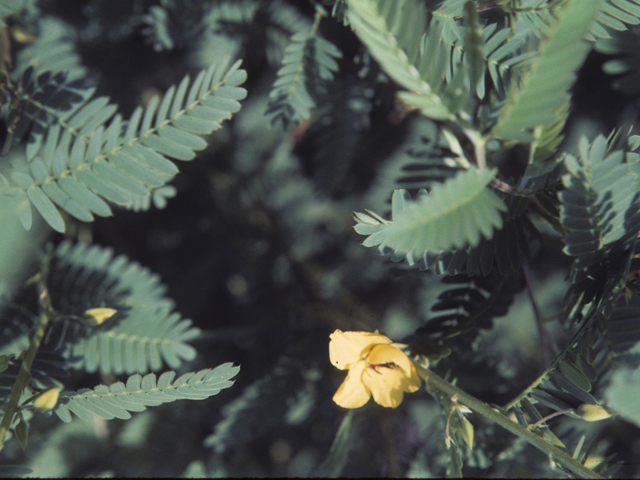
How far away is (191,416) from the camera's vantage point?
1.48 meters

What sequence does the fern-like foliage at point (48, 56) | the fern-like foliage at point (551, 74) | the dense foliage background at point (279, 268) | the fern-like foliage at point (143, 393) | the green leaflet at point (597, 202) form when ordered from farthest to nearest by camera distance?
1. the dense foliage background at point (279, 268)
2. the fern-like foliage at point (48, 56)
3. the fern-like foliage at point (143, 393)
4. the green leaflet at point (597, 202)
5. the fern-like foliage at point (551, 74)

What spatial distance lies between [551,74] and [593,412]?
23.9 inches

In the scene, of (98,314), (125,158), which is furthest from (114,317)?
(125,158)

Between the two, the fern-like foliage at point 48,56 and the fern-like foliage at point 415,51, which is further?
the fern-like foliage at point 48,56

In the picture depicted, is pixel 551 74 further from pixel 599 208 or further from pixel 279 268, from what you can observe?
pixel 279 268

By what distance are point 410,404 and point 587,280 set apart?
0.90m

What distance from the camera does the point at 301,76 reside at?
1.09 m

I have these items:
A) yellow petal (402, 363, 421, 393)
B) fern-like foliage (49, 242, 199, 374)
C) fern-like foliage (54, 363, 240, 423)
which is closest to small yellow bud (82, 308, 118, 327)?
fern-like foliage (49, 242, 199, 374)

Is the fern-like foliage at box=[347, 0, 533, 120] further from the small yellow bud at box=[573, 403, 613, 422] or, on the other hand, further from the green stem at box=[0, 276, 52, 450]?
the green stem at box=[0, 276, 52, 450]

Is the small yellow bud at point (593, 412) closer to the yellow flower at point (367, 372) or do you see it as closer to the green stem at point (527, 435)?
the green stem at point (527, 435)

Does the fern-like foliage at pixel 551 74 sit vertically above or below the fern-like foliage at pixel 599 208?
above

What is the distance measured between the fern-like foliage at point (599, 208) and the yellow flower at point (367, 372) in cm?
37

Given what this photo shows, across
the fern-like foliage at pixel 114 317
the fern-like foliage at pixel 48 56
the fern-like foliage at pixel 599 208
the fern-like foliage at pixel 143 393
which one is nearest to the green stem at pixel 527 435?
the fern-like foliage at pixel 599 208

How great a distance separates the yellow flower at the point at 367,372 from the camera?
83 centimetres
